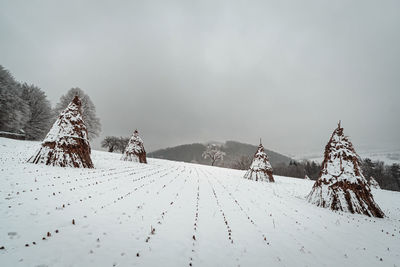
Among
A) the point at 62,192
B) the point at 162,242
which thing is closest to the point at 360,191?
the point at 162,242

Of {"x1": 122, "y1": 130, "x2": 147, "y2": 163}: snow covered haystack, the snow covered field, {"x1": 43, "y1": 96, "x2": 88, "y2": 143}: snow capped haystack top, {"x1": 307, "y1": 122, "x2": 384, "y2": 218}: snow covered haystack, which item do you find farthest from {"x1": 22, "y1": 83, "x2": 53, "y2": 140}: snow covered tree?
{"x1": 307, "y1": 122, "x2": 384, "y2": 218}: snow covered haystack

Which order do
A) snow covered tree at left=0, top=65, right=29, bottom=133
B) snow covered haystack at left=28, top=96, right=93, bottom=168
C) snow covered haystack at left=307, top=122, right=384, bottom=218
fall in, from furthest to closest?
1. snow covered tree at left=0, top=65, right=29, bottom=133
2. snow covered haystack at left=28, top=96, right=93, bottom=168
3. snow covered haystack at left=307, top=122, right=384, bottom=218

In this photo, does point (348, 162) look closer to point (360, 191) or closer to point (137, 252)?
point (360, 191)

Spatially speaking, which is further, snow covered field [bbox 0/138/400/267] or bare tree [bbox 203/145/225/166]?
bare tree [bbox 203/145/225/166]

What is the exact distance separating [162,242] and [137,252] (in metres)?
0.60

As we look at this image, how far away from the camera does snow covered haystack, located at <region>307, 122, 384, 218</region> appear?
314 inches

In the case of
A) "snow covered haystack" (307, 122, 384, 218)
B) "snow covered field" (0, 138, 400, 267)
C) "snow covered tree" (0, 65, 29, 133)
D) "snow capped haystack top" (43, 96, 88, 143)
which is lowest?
"snow covered field" (0, 138, 400, 267)

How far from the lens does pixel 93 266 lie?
2619 millimetres

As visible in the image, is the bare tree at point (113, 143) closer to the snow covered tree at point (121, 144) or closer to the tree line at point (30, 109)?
the snow covered tree at point (121, 144)

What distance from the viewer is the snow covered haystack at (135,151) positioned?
23312mm

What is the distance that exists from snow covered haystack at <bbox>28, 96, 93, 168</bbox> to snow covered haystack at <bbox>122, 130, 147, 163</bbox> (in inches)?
418

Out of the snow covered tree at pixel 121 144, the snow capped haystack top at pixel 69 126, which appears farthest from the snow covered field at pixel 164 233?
the snow covered tree at pixel 121 144

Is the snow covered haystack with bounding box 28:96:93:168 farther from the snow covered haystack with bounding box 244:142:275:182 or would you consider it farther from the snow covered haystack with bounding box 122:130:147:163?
the snow covered haystack with bounding box 244:142:275:182

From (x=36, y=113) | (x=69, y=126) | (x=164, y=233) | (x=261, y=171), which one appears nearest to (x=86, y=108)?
(x=36, y=113)
